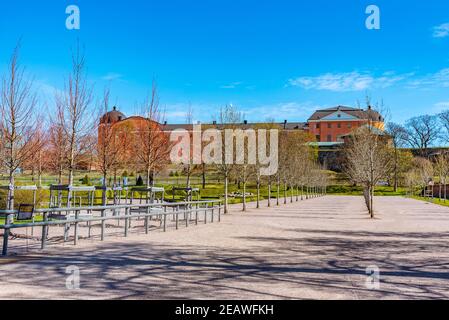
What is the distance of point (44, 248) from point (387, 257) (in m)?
7.36

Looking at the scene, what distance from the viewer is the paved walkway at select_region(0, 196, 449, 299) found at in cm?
549

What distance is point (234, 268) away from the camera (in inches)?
282

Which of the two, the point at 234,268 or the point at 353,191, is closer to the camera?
the point at 234,268

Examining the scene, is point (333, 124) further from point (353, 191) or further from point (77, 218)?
point (77, 218)

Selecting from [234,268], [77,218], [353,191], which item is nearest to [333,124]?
[353,191]

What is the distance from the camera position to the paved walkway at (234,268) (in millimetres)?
5488

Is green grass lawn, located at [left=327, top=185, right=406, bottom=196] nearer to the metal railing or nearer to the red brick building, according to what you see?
the red brick building

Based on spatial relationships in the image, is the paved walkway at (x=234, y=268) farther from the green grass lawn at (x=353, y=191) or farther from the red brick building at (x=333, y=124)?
the red brick building at (x=333, y=124)

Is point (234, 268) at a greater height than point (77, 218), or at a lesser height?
lesser
